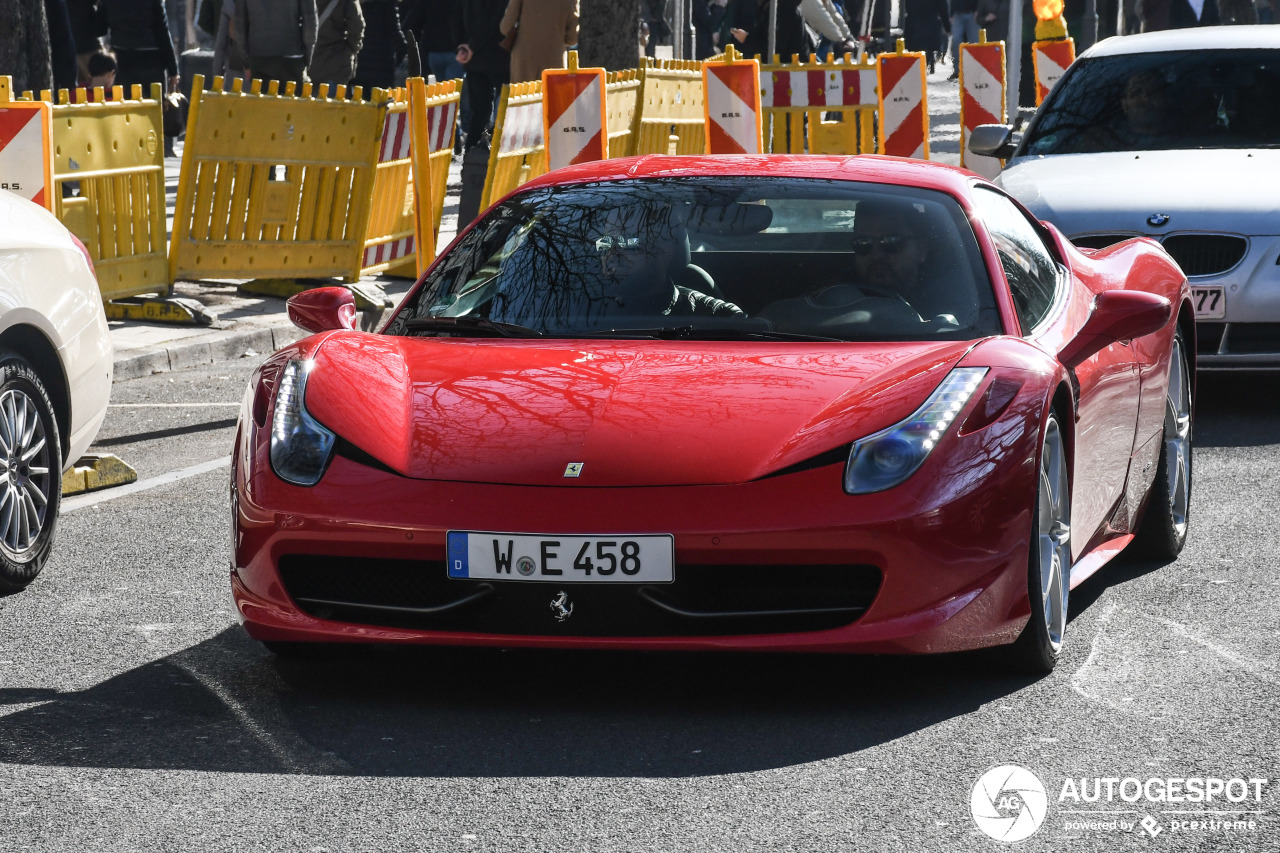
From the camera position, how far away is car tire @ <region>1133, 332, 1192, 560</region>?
640 centimetres

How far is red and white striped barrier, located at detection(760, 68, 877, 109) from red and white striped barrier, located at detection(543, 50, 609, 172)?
5.69 meters

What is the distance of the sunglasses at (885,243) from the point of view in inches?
221

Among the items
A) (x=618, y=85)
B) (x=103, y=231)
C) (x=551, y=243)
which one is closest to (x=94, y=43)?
(x=618, y=85)

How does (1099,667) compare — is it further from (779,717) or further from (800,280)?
(800,280)

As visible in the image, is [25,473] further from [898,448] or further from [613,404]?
[898,448]

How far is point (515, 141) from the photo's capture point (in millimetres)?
13250

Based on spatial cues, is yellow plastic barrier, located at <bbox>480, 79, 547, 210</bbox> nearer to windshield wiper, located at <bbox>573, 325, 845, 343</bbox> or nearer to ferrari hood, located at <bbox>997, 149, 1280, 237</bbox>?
ferrari hood, located at <bbox>997, 149, 1280, 237</bbox>

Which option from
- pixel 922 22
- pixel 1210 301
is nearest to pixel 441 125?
pixel 1210 301

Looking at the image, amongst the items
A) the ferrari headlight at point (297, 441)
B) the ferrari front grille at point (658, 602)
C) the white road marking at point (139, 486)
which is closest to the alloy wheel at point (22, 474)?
the white road marking at point (139, 486)

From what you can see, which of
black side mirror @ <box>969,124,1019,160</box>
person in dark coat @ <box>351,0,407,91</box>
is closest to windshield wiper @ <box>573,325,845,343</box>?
black side mirror @ <box>969,124,1019,160</box>

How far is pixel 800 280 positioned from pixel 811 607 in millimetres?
1274

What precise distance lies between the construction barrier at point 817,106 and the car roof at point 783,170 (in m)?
12.0

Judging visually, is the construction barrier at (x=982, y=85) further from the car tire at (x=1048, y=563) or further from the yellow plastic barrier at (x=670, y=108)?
the car tire at (x=1048, y=563)

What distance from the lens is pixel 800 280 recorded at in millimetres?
5660
